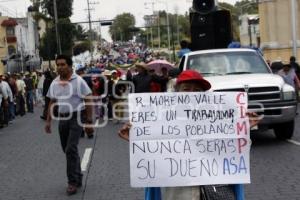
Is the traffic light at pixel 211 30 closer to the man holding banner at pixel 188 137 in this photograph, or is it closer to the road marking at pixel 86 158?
the road marking at pixel 86 158

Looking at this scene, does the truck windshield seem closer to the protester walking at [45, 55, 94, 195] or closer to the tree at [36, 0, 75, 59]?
the protester walking at [45, 55, 94, 195]

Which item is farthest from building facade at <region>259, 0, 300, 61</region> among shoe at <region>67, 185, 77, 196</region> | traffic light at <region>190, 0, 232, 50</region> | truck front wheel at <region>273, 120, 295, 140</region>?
shoe at <region>67, 185, 77, 196</region>

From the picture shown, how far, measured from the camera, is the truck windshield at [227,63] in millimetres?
12625

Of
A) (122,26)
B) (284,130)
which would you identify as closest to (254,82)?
(284,130)

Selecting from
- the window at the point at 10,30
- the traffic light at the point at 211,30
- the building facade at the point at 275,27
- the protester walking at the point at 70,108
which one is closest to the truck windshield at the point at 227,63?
the protester walking at the point at 70,108

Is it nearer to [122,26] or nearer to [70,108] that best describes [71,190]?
[70,108]

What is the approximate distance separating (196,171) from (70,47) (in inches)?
3319

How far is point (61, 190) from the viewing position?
8898 mm

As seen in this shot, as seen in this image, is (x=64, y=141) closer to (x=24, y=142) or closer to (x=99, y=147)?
(x=99, y=147)

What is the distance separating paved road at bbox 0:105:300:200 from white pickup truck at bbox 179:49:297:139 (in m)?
0.54

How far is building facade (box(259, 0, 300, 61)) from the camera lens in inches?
1629

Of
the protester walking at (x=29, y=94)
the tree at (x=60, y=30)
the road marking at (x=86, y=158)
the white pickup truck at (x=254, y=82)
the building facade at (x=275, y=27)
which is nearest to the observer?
the road marking at (x=86, y=158)

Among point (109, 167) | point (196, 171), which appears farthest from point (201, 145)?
point (109, 167)

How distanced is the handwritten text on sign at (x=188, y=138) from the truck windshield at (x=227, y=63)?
295 inches
